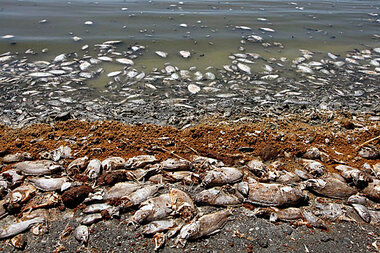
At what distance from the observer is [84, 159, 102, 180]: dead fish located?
2.91m

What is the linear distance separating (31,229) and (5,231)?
22 cm

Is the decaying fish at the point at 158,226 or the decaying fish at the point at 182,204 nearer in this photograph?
the decaying fish at the point at 158,226

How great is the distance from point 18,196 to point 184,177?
5.68 ft

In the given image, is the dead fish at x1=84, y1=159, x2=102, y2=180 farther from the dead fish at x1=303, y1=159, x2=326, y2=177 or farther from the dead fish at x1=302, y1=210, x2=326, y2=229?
the dead fish at x1=303, y1=159, x2=326, y2=177

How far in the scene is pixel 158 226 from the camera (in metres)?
2.38

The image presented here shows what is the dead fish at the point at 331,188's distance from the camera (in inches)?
113

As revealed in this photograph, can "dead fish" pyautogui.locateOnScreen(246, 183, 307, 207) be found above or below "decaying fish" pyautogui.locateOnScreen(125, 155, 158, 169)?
below

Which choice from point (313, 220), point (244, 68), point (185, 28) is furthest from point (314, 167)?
point (185, 28)

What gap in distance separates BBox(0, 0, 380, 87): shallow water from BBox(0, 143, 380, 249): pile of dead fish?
3.64 meters

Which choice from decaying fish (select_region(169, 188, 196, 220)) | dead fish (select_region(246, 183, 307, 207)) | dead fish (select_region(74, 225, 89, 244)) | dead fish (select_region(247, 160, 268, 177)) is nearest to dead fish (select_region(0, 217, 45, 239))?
dead fish (select_region(74, 225, 89, 244))

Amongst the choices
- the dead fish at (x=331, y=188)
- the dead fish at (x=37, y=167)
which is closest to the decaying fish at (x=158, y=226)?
the dead fish at (x=37, y=167)

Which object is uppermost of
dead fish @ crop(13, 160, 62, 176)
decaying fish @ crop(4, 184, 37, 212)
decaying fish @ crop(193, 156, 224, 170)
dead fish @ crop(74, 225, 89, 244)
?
decaying fish @ crop(193, 156, 224, 170)

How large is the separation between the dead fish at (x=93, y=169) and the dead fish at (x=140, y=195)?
0.53 meters

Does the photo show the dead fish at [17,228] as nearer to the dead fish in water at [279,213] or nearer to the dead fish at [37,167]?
the dead fish at [37,167]
